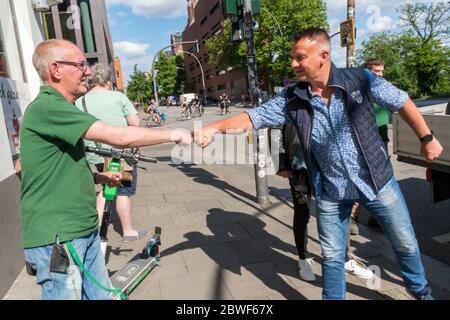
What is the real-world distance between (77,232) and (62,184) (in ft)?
0.90

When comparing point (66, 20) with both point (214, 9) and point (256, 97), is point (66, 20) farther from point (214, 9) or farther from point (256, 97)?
point (214, 9)

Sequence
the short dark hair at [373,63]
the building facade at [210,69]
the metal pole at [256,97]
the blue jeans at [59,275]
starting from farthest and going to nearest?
the building facade at [210,69], the metal pole at [256,97], the short dark hair at [373,63], the blue jeans at [59,275]

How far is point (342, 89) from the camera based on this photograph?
7.84ft

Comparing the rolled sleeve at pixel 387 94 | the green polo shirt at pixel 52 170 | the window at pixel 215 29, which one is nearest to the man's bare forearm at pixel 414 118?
the rolled sleeve at pixel 387 94

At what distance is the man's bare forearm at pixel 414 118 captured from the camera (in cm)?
245

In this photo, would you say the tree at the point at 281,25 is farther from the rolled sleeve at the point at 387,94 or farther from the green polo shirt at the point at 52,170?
the green polo shirt at the point at 52,170

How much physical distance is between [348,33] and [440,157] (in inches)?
332

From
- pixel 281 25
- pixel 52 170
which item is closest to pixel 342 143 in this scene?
pixel 52 170

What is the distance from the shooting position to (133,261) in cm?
371

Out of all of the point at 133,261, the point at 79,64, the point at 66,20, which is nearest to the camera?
the point at 79,64

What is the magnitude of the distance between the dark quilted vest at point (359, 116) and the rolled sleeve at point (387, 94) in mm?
42
